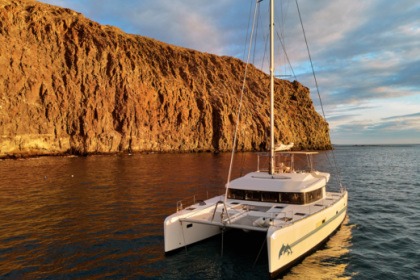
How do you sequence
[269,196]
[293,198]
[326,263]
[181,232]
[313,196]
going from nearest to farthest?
[326,263], [181,232], [293,198], [269,196], [313,196]

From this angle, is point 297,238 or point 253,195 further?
point 253,195

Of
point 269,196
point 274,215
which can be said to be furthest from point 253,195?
point 274,215

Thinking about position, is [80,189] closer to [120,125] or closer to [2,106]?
[2,106]

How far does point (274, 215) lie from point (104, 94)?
75275 mm

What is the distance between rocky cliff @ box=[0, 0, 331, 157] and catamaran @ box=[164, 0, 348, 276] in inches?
2372

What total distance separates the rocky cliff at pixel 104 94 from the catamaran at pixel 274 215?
60261mm

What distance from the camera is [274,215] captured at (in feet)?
44.3

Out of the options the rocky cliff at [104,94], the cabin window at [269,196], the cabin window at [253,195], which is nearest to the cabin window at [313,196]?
the cabin window at [269,196]

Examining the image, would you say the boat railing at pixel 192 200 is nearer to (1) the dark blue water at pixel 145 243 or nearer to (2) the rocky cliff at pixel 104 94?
(1) the dark blue water at pixel 145 243

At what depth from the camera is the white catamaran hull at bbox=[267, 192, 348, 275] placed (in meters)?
10.7

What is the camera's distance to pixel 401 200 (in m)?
26.8

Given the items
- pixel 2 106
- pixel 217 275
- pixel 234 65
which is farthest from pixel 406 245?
pixel 234 65

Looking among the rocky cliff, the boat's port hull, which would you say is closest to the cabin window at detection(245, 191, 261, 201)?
the boat's port hull

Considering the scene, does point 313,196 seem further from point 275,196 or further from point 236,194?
point 236,194
